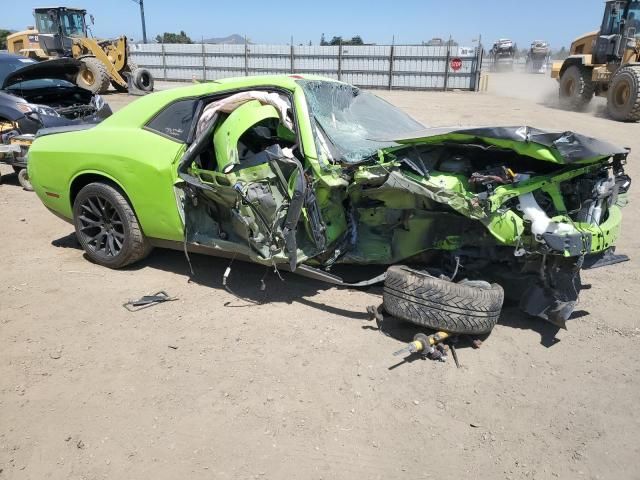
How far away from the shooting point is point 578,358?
3449mm

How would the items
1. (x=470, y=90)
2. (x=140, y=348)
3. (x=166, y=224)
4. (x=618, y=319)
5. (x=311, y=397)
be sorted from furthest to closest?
1. (x=470, y=90)
2. (x=166, y=224)
3. (x=618, y=319)
4. (x=140, y=348)
5. (x=311, y=397)

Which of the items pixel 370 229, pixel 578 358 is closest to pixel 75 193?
pixel 370 229

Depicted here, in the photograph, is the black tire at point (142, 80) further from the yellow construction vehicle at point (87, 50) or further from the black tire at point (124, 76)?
the black tire at point (124, 76)

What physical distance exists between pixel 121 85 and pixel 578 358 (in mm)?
19826

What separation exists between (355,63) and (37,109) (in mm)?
20172

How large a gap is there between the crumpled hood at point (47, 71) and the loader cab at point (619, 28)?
14017 mm

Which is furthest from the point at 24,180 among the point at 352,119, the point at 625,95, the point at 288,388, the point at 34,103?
the point at 625,95

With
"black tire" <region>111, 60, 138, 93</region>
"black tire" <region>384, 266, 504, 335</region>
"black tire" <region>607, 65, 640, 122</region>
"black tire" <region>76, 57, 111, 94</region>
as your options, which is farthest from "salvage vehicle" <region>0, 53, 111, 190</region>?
"black tire" <region>607, 65, 640, 122</region>

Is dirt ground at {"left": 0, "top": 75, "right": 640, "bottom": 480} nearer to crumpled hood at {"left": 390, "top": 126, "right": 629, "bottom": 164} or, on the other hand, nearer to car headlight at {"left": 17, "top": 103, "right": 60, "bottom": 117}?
crumpled hood at {"left": 390, "top": 126, "right": 629, "bottom": 164}

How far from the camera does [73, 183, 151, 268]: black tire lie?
4.50 m

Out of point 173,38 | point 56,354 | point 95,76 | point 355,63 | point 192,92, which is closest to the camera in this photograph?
point 56,354

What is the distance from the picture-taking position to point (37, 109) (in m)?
8.44

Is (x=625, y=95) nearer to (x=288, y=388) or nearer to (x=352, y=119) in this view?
(x=352, y=119)

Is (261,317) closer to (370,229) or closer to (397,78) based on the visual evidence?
(370,229)
